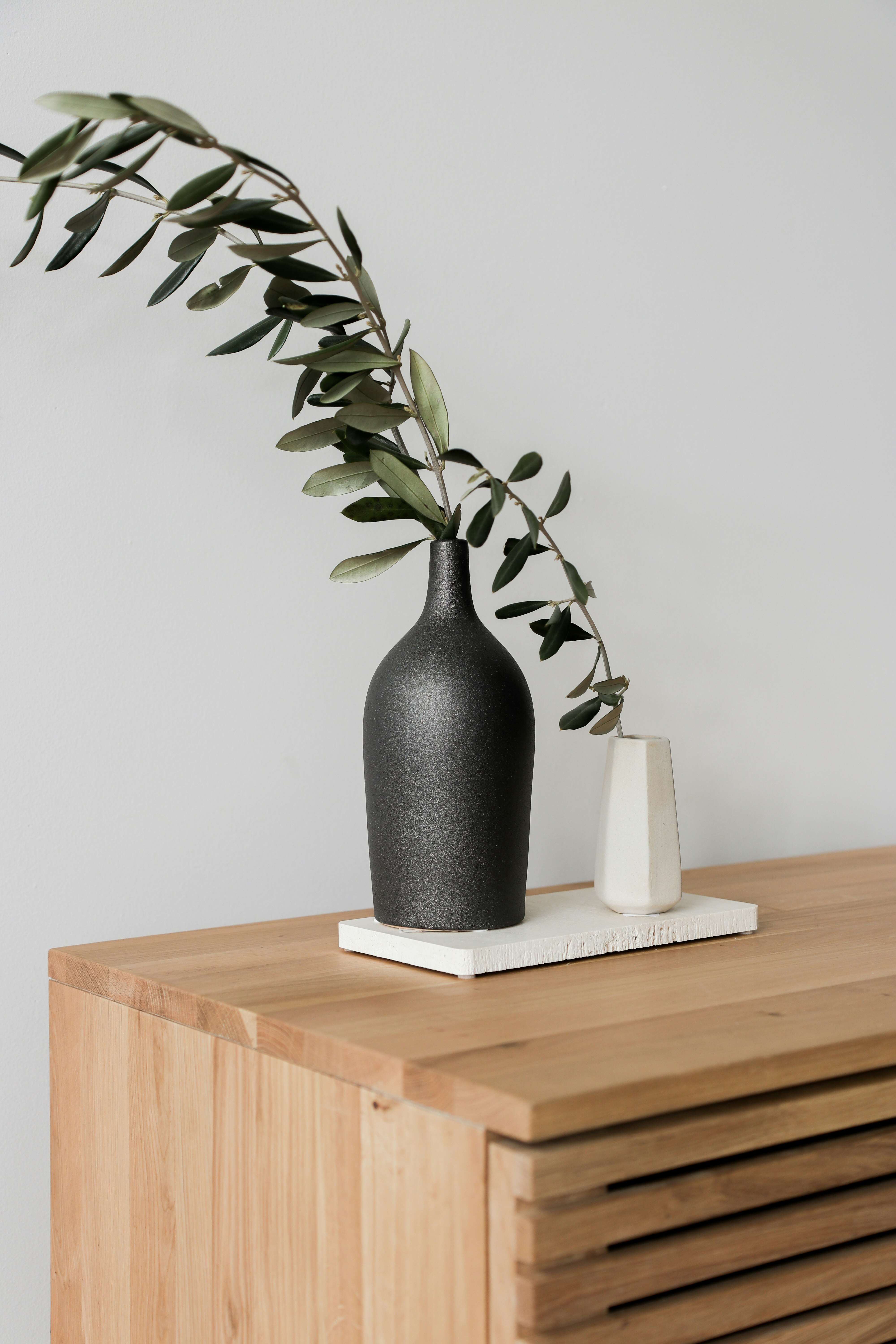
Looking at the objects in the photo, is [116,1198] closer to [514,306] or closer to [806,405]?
[514,306]

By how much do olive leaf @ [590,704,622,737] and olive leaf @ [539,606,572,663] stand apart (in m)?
0.07

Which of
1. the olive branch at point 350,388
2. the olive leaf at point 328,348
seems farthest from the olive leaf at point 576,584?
the olive leaf at point 328,348

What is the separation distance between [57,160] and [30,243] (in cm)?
18

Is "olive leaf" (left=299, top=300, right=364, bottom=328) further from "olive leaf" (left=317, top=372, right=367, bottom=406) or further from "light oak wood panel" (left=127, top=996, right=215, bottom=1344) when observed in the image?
"light oak wood panel" (left=127, top=996, right=215, bottom=1344)

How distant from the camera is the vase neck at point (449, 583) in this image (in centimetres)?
89

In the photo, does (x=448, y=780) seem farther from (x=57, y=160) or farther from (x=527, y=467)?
(x=57, y=160)

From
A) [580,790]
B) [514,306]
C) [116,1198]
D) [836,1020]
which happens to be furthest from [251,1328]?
[514,306]

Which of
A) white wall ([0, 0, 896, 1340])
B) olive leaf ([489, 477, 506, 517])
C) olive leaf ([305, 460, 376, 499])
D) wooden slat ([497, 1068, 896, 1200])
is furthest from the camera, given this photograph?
white wall ([0, 0, 896, 1340])

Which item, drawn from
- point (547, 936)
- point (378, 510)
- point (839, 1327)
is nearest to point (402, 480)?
point (378, 510)

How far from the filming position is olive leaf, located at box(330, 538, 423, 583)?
0.89 meters

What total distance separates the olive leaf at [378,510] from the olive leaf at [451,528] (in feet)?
0.08

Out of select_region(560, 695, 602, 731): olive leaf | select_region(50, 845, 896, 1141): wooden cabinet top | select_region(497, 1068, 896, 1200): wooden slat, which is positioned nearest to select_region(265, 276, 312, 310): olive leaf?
select_region(560, 695, 602, 731): olive leaf

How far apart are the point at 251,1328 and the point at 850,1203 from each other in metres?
0.35

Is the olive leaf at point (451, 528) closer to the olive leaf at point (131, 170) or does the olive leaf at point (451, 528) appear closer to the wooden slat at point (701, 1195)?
the olive leaf at point (131, 170)
